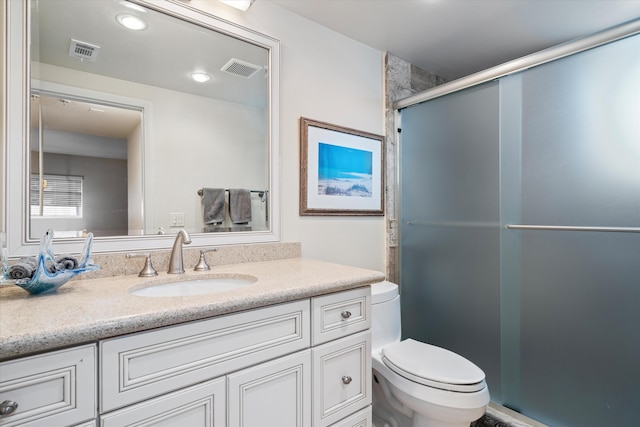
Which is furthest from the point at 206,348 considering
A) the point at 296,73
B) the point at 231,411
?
the point at 296,73

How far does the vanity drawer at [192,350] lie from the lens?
2.36 feet

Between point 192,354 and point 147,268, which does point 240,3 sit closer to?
point 147,268

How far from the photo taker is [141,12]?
1293 millimetres

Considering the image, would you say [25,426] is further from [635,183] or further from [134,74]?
[635,183]

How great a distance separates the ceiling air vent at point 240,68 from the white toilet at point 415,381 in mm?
1238

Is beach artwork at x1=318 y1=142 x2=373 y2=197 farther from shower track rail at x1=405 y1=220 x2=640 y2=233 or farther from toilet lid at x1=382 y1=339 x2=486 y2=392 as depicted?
toilet lid at x1=382 y1=339 x2=486 y2=392

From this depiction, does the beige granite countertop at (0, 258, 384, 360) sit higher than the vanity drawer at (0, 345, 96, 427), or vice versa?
the beige granite countertop at (0, 258, 384, 360)

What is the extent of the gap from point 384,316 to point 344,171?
850 millimetres

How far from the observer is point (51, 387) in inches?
25.7

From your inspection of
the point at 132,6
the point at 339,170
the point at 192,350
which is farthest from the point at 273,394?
the point at 132,6

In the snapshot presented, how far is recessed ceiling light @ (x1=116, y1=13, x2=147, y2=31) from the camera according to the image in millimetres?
1254

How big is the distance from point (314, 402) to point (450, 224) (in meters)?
1.32

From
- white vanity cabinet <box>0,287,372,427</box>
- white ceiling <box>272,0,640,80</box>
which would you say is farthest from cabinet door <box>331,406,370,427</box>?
white ceiling <box>272,0,640,80</box>

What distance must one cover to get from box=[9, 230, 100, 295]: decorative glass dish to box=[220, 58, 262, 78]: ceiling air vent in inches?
39.3
